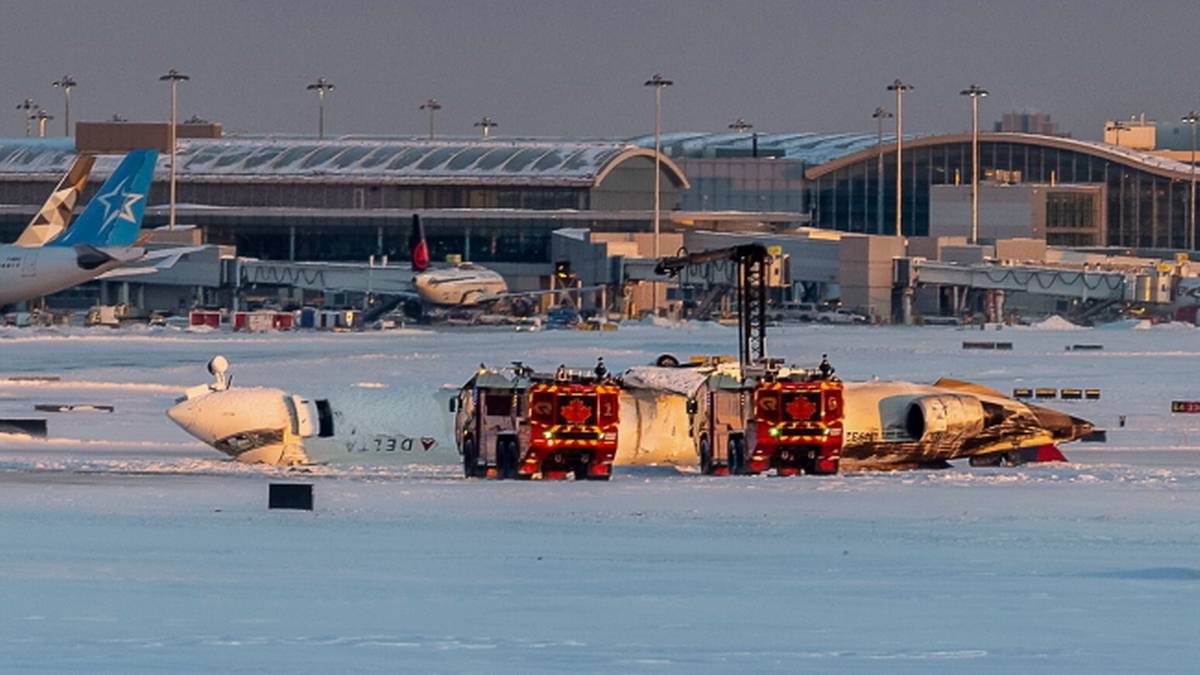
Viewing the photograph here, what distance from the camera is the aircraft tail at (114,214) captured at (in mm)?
107938

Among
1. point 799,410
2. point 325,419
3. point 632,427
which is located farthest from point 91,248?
point 799,410

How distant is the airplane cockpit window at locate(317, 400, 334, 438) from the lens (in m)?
48.2

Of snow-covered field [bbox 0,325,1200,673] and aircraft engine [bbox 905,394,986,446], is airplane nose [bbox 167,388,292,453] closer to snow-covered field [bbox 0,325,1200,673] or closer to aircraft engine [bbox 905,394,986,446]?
snow-covered field [bbox 0,325,1200,673]

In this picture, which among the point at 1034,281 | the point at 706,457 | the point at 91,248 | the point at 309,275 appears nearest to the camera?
the point at 706,457

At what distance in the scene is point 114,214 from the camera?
107938 mm

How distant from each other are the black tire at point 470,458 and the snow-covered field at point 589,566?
3.21 feet

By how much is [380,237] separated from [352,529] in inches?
5670

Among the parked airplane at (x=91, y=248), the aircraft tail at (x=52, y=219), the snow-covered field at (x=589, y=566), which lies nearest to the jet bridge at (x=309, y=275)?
the aircraft tail at (x=52, y=219)

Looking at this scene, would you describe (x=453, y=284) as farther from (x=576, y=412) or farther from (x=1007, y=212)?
(x=576, y=412)

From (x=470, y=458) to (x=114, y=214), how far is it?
6663 centimetres

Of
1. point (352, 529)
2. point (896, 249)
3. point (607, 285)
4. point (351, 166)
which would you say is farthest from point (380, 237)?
point (352, 529)

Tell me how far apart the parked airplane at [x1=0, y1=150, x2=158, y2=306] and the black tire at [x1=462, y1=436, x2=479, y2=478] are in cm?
6071

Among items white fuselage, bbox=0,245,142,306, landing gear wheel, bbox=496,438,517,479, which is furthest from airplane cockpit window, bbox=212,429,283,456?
white fuselage, bbox=0,245,142,306

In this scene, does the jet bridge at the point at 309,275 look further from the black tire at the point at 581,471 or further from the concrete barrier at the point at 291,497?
the concrete barrier at the point at 291,497
